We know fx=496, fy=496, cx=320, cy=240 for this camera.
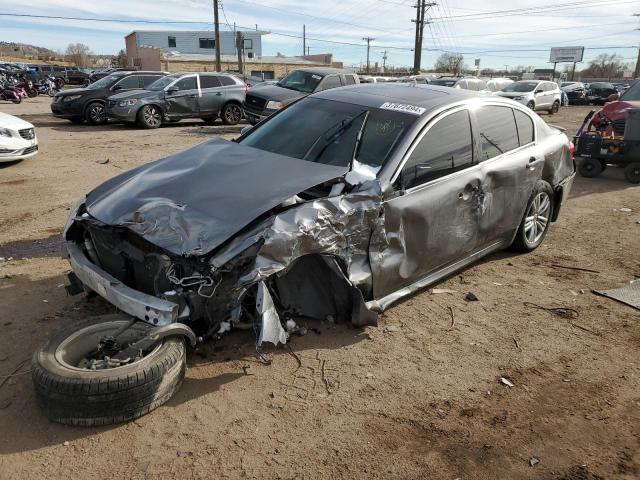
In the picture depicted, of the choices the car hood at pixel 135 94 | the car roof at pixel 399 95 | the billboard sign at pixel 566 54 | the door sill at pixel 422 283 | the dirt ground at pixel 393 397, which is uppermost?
the billboard sign at pixel 566 54

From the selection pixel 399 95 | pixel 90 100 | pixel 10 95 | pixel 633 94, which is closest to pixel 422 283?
pixel 399 95

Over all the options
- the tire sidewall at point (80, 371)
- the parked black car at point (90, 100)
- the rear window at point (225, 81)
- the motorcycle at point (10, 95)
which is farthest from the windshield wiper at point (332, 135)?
the motorcycle at point (10, 95)

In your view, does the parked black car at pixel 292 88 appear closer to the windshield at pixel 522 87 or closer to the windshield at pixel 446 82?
the windshield at pixel 446 82

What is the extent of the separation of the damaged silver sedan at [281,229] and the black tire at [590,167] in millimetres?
6097

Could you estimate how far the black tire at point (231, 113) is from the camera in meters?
17.0

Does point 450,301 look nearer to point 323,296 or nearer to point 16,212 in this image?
point 323,296

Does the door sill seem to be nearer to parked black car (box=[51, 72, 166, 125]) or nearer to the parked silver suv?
parked black car (box=[51, 72, 166, 125])

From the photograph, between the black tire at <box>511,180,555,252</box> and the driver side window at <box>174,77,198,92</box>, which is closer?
the black tire at <box>511,180,555,252</box>

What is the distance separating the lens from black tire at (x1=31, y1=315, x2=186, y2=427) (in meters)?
2.62

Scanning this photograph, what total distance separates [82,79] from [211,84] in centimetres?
2715

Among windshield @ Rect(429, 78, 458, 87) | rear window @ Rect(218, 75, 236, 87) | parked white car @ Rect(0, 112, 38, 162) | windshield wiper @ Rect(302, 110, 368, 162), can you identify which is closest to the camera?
windshield wiper @ Rect(302, 110, 368, 162)

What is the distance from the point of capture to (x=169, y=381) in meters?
2.88

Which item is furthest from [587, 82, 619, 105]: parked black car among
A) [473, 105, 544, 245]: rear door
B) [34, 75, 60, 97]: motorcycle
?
[34, 75, 60, 97]: motorcycle

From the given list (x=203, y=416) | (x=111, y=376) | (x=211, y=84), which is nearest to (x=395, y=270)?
(x=203, y=416)
